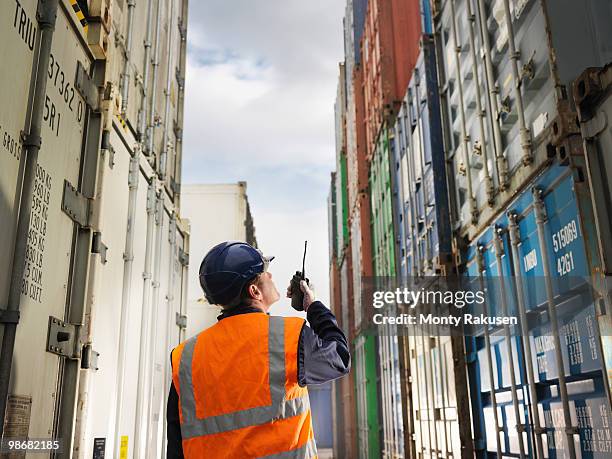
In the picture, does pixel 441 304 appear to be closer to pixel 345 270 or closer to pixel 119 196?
pixel 119 196

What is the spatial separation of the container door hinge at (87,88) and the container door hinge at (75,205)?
526mm

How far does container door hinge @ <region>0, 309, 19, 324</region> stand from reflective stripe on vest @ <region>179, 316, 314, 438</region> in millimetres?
829

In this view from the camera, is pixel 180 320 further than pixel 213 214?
No

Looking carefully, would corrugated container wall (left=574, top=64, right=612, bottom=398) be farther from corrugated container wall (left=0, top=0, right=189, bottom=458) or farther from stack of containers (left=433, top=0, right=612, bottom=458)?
corrugated container wall (left=0, top=0, right=189, bottom=458)

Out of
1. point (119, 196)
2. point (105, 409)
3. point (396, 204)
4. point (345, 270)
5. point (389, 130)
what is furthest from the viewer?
point (345, 270)

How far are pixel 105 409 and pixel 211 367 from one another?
2.02 metres

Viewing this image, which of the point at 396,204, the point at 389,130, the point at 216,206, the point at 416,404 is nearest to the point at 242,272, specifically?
the point at 416,404

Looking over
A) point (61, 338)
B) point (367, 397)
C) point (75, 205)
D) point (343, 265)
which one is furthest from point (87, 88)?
point (343, 265)

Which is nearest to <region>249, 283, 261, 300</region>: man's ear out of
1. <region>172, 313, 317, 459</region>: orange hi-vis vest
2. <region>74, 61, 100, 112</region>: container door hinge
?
<region>172, 313, 317, 459</region>: orange hi-vis vest

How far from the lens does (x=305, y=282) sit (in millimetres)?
2043

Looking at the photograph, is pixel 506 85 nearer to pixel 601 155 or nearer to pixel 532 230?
pixel 532 230

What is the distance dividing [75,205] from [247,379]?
1.71 m

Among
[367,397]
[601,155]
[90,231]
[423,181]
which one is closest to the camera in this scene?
[601,155]

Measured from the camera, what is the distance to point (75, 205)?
9.84 feet
